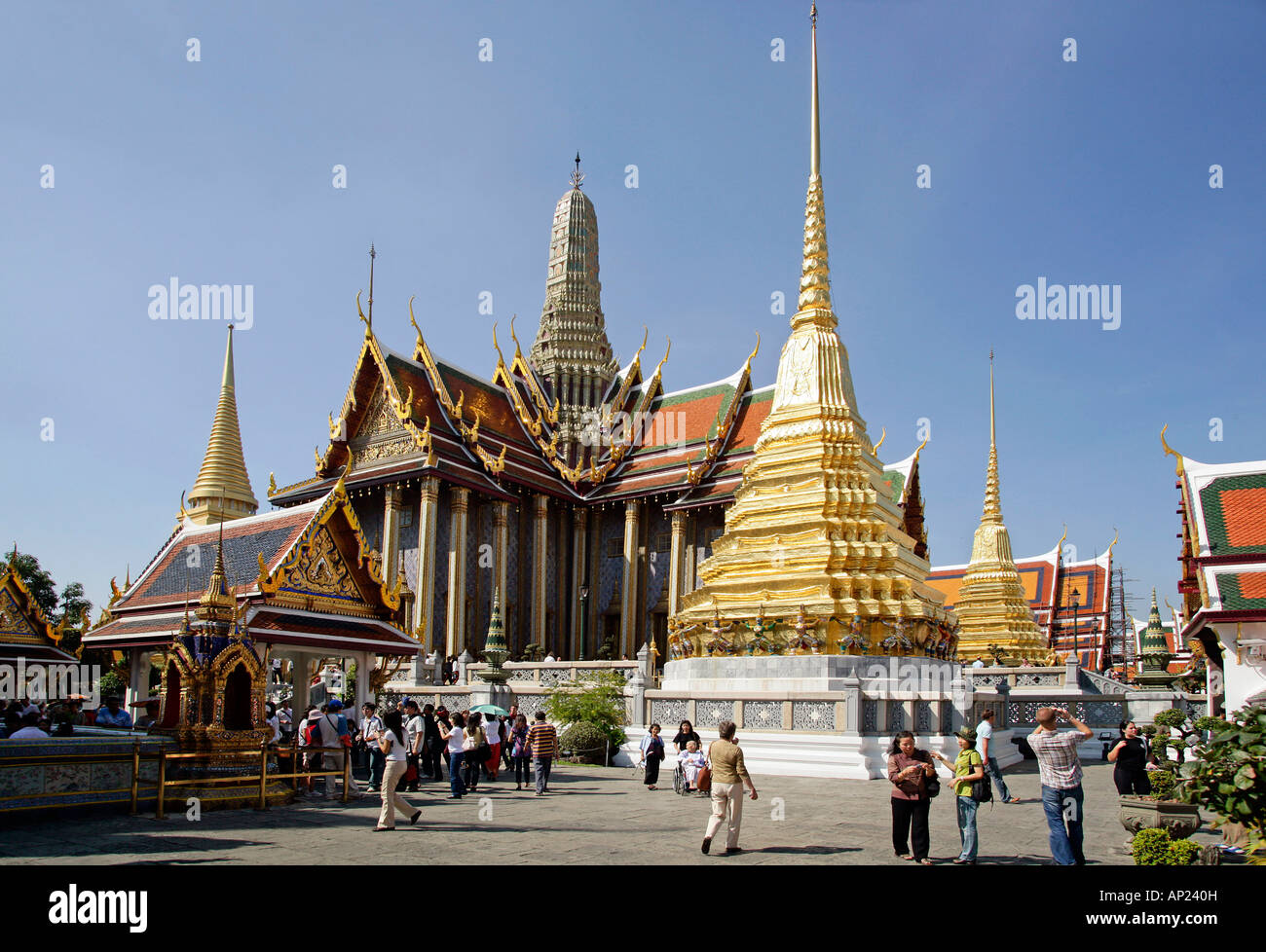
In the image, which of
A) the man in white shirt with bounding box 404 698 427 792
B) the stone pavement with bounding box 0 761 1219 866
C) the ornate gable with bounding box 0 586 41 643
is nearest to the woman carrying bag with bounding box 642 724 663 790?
the stone pavement with bounding box 0 761 1219 866

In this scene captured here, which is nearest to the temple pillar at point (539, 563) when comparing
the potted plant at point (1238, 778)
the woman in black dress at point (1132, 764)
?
the woman in black dress at point (1132, 764)

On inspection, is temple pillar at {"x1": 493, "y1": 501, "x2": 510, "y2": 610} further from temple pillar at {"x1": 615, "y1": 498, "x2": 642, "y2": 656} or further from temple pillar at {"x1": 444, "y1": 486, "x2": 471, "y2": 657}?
temple pillar at {"x1": 615, "y1": 498, "x2": 642, "y2": 656}

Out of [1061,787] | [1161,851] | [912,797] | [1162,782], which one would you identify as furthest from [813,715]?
[1161,851]

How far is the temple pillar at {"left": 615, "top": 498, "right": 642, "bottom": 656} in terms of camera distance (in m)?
33.6

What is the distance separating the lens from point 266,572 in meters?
14.1

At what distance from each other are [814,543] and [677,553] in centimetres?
1340

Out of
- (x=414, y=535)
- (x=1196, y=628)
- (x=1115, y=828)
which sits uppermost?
(x=414, y=535)

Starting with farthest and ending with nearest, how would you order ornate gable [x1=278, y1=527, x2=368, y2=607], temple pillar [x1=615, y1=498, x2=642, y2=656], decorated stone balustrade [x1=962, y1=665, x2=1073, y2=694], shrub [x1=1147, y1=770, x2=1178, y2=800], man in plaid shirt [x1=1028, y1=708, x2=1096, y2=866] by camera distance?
temple pillar [x1=615, y1=498, x2=642, y2=656], decorated stone balustrade [x1=962, y1=665, x2=1073, y2=694], ornate gable [x1=278, y1=527, x2=368, y2=607], shrub [x1=1147, y1=770, x2=1178, y2=800], man in plaid shirt [x1=1028, y1=708, x2=1096, y2=866]

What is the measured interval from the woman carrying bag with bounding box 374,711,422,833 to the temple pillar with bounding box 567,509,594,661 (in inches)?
986

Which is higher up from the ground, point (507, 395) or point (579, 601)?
point (507, 395)
